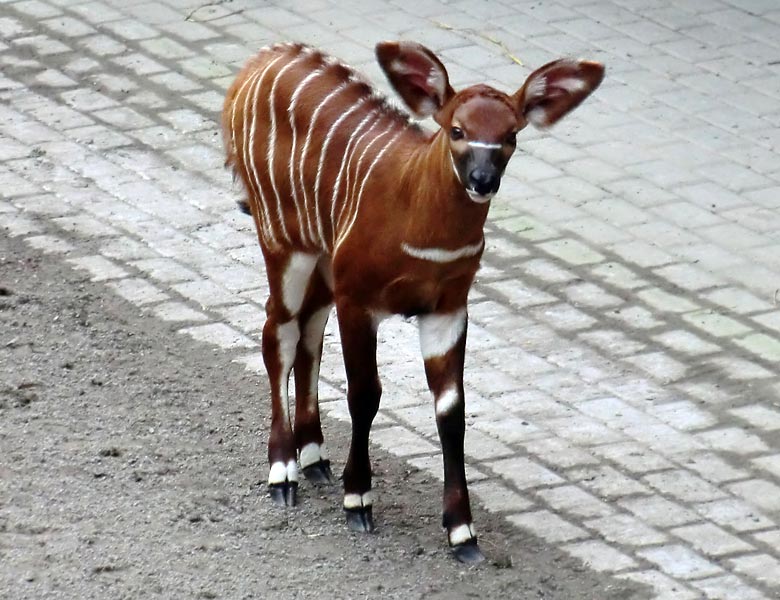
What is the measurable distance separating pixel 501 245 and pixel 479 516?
2.49m

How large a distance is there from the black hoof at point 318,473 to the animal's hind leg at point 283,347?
0.12m

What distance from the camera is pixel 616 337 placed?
7527mm

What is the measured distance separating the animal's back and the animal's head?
0.35m

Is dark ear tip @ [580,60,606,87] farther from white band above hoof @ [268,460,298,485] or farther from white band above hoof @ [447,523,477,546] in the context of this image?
white band above hoof @ [268,460,298,485]

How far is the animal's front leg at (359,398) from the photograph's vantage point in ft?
19.0

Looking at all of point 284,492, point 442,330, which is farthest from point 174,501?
point 442,330

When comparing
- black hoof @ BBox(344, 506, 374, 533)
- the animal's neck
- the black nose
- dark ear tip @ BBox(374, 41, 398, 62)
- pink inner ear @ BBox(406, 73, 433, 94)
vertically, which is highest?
dark ear tip @ BBox(374, 41, 398, 62)

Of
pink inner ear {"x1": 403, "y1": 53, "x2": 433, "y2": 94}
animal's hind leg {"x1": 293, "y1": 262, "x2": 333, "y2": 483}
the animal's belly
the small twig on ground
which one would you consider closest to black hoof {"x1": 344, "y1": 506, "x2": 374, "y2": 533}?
animal's hind leg {"x1": 293, "y1": 262, "x2": 333, "y2": 483}

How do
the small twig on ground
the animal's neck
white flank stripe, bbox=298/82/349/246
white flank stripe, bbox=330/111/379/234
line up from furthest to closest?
1. the small twig on ground
2. white flank stripe, bbox=298/82/349/246
3. white flank stripe, bbox=330/111/379/234
4. the animal's neck

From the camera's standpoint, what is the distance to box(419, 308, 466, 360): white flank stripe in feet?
18.8

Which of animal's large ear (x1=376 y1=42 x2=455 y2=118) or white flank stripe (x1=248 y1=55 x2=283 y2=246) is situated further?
white flank stripe (x1=248 y1=55 x2=283 y2=246)

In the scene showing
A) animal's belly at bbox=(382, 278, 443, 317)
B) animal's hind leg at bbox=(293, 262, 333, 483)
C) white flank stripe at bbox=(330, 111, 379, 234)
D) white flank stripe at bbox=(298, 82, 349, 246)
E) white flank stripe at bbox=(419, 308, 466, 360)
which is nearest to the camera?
animal's belly at bbox=(382, 278, 443, 317)

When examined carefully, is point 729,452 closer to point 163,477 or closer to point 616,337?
point 616,337

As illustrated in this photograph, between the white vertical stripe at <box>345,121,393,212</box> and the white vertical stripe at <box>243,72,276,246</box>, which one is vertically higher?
the white vertical stripe at <box>345,121,393,212</box>
